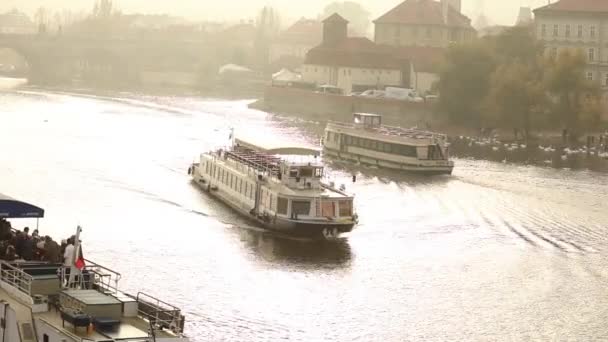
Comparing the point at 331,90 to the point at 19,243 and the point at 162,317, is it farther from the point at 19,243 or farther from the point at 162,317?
the point at 162,317

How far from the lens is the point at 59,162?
211 ft

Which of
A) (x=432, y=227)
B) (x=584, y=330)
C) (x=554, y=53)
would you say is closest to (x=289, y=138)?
(x=554, y=53)

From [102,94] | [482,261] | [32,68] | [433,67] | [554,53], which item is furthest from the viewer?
[32,68]

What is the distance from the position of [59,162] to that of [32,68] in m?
89.4

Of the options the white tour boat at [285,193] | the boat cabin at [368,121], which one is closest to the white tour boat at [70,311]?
the white tour boat at [285,193]

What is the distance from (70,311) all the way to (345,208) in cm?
2196

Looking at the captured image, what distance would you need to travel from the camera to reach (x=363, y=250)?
45156 millimetres

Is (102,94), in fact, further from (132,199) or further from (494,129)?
(132,199)

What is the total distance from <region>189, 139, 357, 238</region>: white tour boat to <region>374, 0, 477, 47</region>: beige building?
73.6 meters

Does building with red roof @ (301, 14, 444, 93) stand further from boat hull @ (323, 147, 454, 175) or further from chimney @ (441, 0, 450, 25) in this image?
boat hull @ (323, 147, 454, 175)

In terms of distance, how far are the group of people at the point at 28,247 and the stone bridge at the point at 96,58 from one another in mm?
110147

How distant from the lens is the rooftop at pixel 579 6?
10781cm

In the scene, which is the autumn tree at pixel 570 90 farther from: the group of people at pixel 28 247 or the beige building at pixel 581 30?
the group of people at pixel 28 247

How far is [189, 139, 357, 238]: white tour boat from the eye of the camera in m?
45.8
